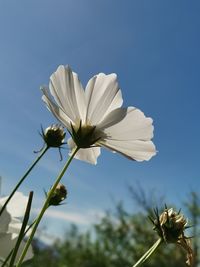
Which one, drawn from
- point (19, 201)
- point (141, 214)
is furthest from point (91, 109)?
point (141, 214)

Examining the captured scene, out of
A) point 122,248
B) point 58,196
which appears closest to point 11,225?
point 58,196

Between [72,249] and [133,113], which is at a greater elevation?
[72,249]

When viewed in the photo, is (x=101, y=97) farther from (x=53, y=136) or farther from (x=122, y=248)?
(x=122, y=248)

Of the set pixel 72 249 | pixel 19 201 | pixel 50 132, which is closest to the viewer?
pixel 19 201

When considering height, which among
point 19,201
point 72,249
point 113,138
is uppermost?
point 72,249

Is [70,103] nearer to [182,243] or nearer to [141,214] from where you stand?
[182,243]

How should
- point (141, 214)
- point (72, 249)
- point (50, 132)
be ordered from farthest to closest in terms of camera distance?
point (72, 249) < point (141, 214) < point (50, 132)
